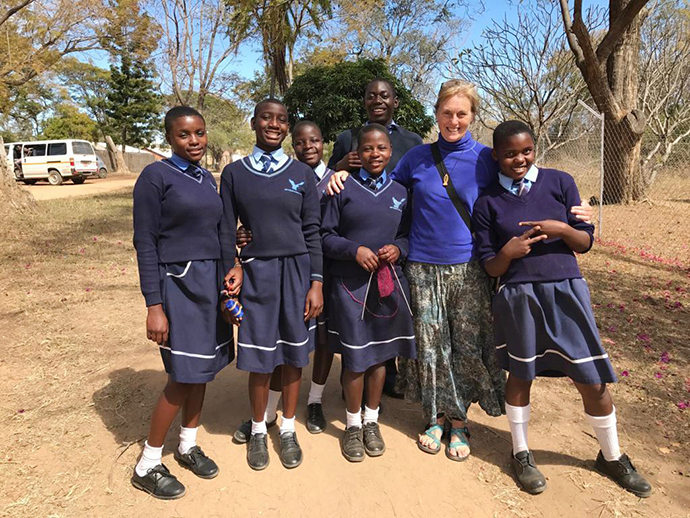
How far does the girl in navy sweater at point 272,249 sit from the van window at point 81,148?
22356 mm

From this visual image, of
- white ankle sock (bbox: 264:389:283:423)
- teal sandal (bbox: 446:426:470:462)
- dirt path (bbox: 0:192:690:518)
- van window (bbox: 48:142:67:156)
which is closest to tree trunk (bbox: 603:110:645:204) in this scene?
Result: dirt path (bbox: 0:192:690:518)

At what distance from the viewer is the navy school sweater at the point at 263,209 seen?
96.2 inches

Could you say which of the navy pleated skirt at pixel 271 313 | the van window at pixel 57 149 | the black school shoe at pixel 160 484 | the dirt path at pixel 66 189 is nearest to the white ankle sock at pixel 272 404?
the navy pleated skirt at pixel 271 313

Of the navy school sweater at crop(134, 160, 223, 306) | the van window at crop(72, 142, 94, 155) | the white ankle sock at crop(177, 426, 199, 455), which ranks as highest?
the van window at crop(72, 142, 94, 155)

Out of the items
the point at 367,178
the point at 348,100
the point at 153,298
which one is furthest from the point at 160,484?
the point at 348,100

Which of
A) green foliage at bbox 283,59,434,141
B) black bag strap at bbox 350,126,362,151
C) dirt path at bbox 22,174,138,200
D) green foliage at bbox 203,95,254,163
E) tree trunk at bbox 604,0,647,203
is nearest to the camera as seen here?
black bag strap at bbox 350,126,362,151

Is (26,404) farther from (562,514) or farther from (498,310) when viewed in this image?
(562,514)

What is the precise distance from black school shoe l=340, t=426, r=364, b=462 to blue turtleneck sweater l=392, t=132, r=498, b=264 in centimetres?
106

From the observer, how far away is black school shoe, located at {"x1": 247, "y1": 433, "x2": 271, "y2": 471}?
8.46 ft

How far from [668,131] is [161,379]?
50.7 ft

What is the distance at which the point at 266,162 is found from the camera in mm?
2496

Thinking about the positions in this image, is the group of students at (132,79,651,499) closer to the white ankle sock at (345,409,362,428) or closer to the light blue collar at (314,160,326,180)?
the white ankle sock at (345,409,362,428)

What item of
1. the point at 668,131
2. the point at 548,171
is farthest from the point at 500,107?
the point at 548,171

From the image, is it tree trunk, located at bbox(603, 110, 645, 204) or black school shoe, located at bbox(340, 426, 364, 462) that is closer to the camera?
black school shoe, located at bbox(340, 426, 364, 462)
